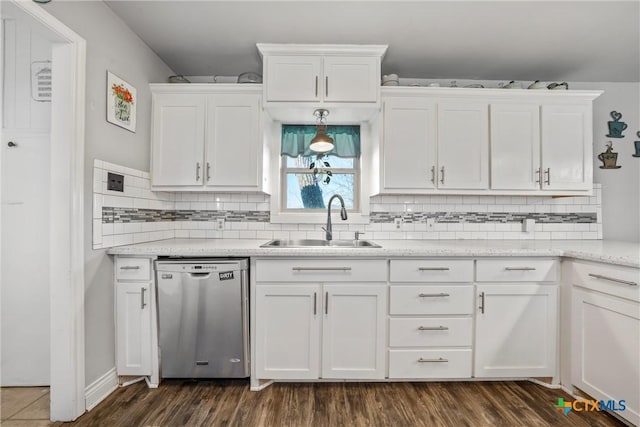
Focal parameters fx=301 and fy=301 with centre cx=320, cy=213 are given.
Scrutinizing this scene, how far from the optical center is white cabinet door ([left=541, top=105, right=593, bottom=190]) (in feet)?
Result: 7.93

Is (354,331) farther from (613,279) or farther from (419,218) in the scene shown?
(613,279)

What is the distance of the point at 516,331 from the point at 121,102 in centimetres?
307

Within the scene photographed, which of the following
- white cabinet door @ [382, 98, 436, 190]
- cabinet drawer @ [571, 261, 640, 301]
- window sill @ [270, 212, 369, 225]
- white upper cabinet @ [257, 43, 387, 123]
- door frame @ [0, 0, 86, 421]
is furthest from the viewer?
window sill @ [270, 212, 369, 225]

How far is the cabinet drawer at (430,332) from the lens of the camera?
195 cm

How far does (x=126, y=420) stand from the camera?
1662mm

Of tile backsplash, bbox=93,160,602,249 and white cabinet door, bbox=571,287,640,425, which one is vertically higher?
tile backsplash, bbox=93,160,602,249

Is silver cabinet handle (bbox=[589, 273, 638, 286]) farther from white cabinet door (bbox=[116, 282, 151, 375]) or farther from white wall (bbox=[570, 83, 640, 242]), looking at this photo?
white cabinet door (bbox=[116, 282, 151, 375])

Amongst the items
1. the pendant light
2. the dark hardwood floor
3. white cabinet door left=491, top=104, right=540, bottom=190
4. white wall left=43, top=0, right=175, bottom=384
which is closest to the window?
the pendant light

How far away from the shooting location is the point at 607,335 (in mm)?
1685

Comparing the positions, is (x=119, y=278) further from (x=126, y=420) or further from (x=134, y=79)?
(x=134, y=79)

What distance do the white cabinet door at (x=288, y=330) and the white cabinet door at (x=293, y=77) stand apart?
1.40 meters

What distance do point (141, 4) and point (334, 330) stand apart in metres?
2.41

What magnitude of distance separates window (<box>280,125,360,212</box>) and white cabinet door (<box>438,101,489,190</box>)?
739 mm

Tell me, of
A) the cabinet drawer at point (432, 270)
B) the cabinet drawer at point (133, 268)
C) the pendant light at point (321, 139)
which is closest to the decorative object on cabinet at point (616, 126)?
the cabinet drawer at point (432, 270)
